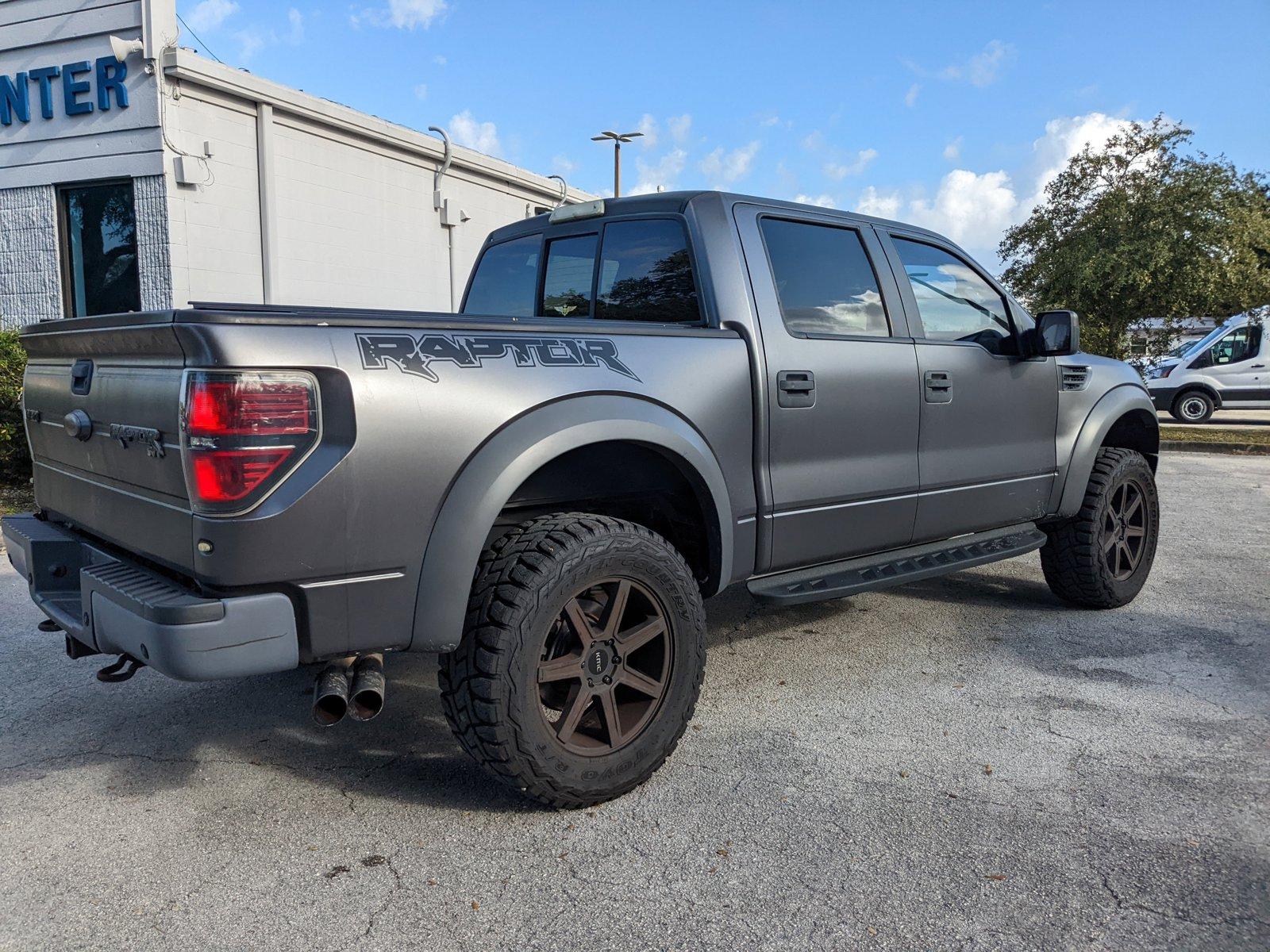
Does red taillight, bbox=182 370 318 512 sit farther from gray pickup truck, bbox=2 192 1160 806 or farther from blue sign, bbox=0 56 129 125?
blue sign, bbox=0 56 129 125

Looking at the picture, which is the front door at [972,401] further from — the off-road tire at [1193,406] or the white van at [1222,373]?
the off-road tire at [1193,406]

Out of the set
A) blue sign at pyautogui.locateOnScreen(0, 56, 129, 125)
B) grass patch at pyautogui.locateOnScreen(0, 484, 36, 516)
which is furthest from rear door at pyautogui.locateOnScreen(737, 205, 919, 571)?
blue sign at pyautogui.locateOnScreen(0, 56, 129, 125)

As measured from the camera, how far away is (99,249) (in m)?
9.98

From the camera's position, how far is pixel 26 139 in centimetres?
1002

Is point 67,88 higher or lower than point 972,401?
higher

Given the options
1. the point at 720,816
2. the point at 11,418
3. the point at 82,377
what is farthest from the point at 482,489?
the point at 11,418

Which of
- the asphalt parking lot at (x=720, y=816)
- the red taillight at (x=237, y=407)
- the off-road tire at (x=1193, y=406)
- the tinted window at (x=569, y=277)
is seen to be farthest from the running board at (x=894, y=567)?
the off-road tire at (x=1193, y=406)

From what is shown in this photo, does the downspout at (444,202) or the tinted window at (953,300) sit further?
the downspout at (444,202)

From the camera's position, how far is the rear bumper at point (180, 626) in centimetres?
238

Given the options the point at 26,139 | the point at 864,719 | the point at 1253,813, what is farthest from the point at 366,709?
the point at 26,139

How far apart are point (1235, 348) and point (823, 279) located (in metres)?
19.1

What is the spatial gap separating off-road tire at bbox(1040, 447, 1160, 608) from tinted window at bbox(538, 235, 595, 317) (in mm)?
2809

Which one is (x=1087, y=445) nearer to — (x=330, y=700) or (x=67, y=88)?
(x=330, y=700)

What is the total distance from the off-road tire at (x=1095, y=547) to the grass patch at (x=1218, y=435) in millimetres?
9213
